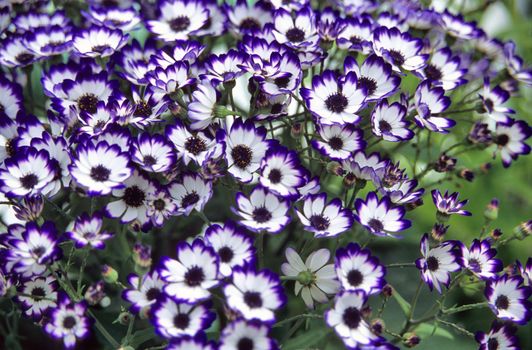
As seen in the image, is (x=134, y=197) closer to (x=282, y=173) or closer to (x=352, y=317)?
(x=282, y=173)

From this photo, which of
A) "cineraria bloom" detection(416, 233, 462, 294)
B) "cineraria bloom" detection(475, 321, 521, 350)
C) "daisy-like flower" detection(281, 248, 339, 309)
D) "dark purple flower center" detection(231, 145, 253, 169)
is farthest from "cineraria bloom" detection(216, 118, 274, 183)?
"cineraria bloom" detection(475, 321, 521, 350)

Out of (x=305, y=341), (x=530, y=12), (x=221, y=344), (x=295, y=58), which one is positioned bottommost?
(x=530, y=12)

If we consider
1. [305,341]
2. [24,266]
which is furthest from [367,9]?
[24,266]

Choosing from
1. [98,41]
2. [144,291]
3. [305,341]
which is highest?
[98,41]

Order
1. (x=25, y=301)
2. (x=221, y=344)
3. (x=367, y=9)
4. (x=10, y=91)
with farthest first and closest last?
(x=367, y=9)
(x=10, y=91)
(x=25, y=301)
(x=221, y=344)

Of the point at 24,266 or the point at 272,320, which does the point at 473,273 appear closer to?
the point at 272,320

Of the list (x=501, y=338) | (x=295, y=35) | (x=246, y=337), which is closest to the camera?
(x=246, y=337)

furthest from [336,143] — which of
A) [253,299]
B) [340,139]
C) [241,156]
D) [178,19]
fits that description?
[178,19]
